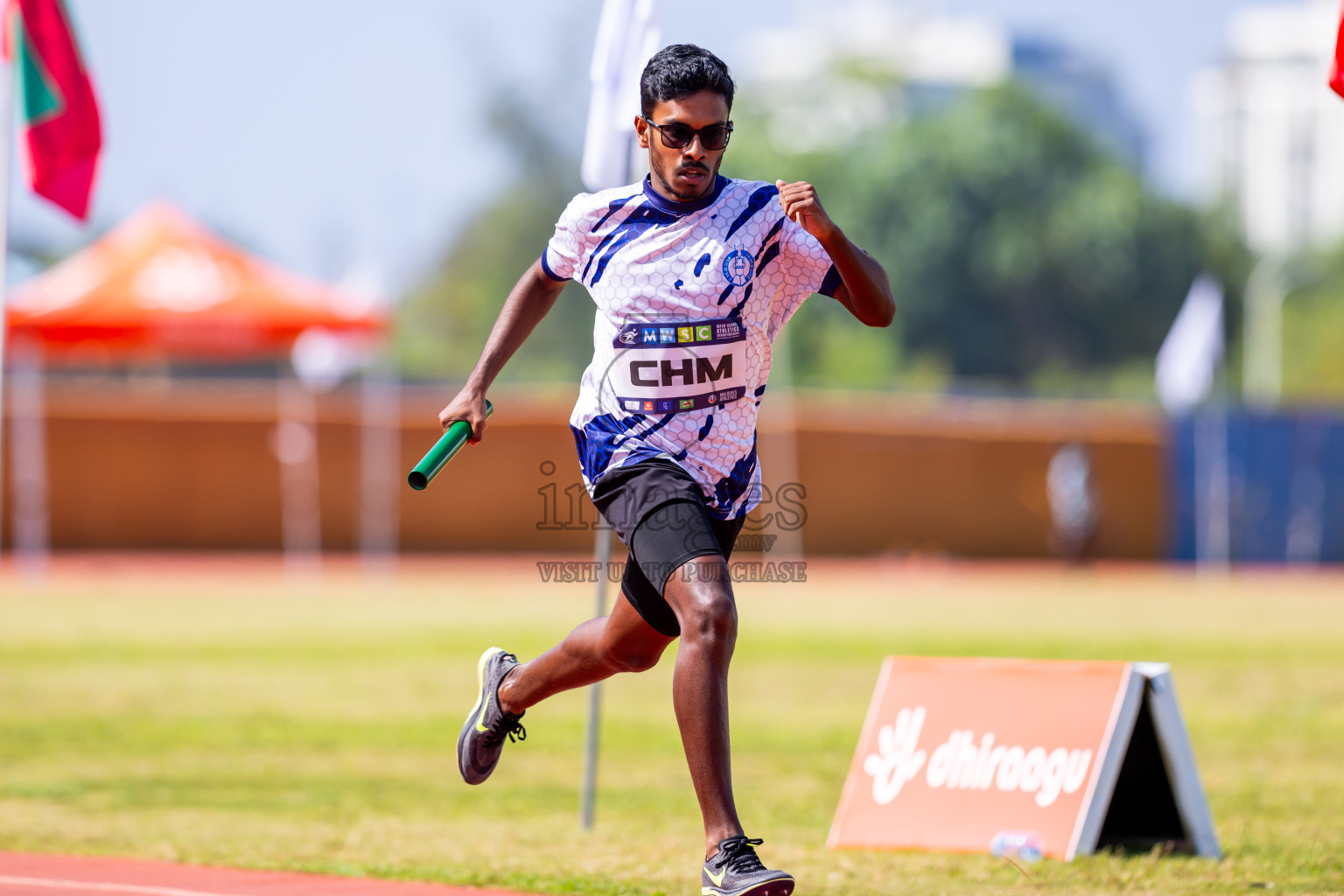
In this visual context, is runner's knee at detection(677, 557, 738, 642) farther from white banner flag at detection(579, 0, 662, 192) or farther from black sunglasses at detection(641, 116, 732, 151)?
white banner flag at detection(579, 0, 662, 192)

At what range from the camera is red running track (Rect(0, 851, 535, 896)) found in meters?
5.09

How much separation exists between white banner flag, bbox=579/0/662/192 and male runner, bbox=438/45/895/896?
2.02 metres

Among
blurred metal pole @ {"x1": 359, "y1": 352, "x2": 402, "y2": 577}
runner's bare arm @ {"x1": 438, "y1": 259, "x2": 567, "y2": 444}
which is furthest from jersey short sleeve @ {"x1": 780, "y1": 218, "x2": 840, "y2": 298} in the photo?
blurred metal pole @ {"x1": 359, "y1": 352, "x2": 402, "y2": 577}

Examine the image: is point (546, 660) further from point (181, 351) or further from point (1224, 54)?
point (1224, 54)

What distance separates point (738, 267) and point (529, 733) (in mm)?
6337

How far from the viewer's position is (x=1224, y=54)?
477 ft

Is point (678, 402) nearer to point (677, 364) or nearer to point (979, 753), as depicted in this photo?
point (677, 364)

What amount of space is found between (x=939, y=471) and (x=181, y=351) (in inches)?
576

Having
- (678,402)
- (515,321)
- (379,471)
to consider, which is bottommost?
(379,471)

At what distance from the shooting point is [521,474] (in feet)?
90.6

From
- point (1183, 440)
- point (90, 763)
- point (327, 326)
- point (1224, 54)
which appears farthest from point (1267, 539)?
point (1224, 54)

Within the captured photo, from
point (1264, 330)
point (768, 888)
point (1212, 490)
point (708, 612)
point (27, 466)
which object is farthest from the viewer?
point (1264, 330)

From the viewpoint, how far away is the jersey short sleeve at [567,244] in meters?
4.88

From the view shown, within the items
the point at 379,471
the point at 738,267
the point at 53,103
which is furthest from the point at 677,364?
the point at 379,471
